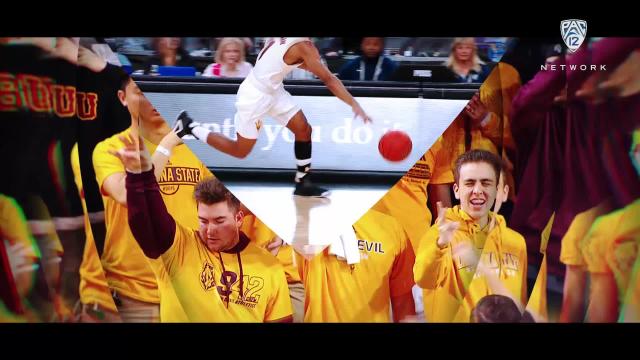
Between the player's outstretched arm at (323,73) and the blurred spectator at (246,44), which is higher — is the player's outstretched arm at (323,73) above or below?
below

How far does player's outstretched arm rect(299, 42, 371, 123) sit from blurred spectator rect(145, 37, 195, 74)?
0.52m

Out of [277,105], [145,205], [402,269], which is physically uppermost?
[277,105]

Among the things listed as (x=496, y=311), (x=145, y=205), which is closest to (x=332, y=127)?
(x=145, y=205)

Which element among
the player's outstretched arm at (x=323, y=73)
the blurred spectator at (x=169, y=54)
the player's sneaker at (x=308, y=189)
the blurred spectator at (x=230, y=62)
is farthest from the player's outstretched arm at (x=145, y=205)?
the player's outstretched arm at (x=323, y=73)

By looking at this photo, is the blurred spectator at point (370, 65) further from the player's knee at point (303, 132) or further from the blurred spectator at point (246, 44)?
the blurred spectator at point (246, 44)

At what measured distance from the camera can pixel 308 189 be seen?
3506mm

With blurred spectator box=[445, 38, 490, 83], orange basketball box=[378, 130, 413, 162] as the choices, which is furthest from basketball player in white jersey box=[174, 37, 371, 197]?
blurred spectator box=[445, 38, 490, 83]

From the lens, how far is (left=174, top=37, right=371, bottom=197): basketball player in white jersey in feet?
11.2

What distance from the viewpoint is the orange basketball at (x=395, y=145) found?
3473mm

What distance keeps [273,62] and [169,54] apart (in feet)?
1.58

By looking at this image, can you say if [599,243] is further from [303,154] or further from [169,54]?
[169,54]
